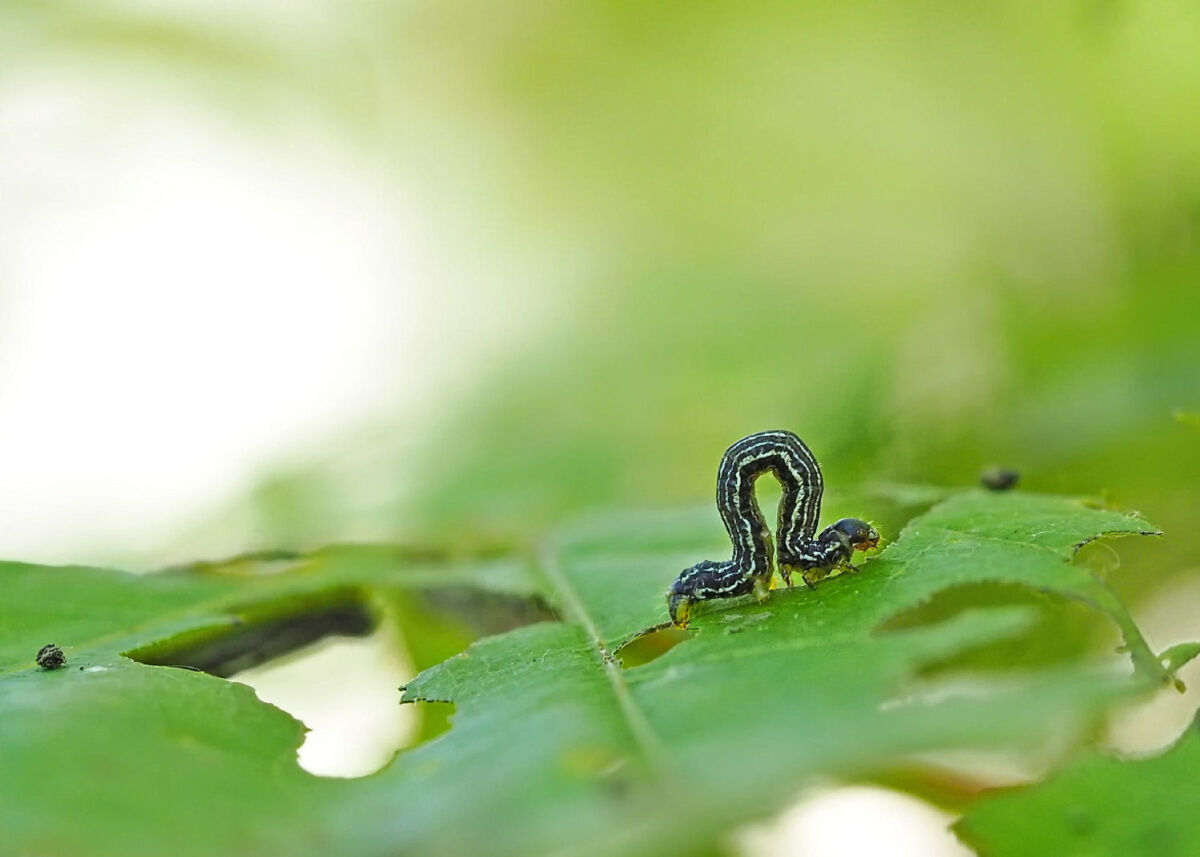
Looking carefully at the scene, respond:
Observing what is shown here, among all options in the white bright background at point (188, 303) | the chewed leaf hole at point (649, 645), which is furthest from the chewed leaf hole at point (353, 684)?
the white bright background at point (188, 303)

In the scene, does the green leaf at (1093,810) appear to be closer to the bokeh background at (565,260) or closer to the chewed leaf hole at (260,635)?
the bokeh background at (565,260)

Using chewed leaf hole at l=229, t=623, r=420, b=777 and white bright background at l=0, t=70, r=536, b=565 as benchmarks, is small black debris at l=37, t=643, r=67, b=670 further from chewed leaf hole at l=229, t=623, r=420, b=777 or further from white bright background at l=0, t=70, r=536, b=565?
white bright background at l=0, t=70, r=536, b=565

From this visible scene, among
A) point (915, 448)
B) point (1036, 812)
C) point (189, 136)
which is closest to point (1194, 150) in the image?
point (915, 448)

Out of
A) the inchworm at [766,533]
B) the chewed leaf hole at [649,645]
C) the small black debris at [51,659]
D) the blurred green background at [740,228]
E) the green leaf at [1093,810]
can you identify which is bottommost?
the green leaf at [1093,810]

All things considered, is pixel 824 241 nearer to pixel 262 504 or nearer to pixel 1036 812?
pixel 262 504

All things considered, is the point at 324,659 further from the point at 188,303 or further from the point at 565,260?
the point at 565,260
